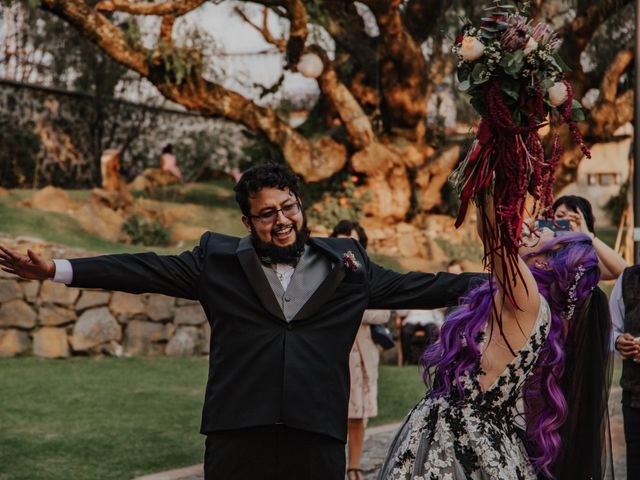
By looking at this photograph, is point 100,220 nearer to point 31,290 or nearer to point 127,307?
point 127,307

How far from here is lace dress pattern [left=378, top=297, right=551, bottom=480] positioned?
12.7 ft

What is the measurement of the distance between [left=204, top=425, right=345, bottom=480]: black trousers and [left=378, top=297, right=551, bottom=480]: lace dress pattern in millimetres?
342

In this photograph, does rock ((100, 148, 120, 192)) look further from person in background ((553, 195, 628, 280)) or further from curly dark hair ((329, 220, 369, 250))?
person in background ((553, 195, 628, 280))

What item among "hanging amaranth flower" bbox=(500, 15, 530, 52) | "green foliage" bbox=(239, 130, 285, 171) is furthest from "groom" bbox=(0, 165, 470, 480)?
"green foliage" bbox=(239, 130, 285, 171)

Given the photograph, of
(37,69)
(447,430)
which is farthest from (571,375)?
(37,69)

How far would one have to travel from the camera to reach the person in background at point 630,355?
563cm

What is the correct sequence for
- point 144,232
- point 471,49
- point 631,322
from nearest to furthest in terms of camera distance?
point 471,49
point 631,322
point 144,232

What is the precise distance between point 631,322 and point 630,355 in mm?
218

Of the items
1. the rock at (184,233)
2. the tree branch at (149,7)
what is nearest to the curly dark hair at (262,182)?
the tree branch at (149,7)

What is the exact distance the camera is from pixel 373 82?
20188 mm

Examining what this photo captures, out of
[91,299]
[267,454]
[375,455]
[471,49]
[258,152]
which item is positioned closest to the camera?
[471,49]

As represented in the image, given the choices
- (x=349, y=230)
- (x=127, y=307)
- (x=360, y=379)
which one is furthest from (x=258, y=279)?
(x=127, y=307)

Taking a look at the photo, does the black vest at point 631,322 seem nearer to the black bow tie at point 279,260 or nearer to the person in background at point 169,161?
the black bow tie at point 279,260

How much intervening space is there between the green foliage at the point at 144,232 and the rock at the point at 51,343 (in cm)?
323
